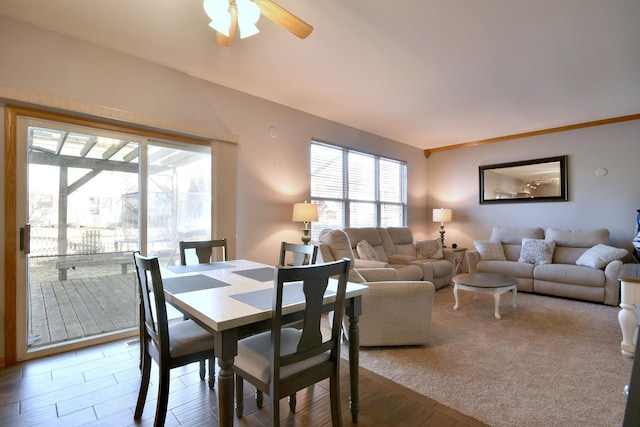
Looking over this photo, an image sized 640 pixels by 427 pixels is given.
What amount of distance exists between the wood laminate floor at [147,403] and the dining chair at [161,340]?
A: 0.84 ft

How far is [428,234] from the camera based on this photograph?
22.0ft

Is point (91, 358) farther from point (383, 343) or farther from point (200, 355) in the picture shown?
point (383, 343)

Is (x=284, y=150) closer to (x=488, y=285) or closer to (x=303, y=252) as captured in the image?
(x=303, y=252)

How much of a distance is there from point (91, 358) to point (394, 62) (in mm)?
3699

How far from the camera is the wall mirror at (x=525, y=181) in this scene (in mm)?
5094

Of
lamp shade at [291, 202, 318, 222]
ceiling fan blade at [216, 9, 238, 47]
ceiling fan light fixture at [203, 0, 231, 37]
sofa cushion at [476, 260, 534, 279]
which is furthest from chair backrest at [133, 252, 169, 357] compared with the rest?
sofa cushion at [476, 260, 534, 279]

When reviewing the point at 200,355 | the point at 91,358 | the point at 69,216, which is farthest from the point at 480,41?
the point at 91,358

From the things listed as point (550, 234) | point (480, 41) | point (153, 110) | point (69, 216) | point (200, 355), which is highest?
point (480, 41)

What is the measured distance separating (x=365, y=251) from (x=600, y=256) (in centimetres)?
304

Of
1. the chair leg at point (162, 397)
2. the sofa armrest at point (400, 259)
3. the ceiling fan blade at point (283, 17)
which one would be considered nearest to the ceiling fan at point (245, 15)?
the ceiling fan blade at point (283, 17)

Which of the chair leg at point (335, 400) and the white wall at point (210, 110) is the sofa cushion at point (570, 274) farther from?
the chair leg at point (335, 400)

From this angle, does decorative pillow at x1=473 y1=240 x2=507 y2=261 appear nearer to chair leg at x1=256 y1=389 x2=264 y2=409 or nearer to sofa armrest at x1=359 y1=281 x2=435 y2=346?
sofa armrest at x1=359 y1=281 x2=435 y2=346

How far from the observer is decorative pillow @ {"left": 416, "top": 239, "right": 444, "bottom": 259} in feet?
16.3

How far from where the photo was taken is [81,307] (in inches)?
109
